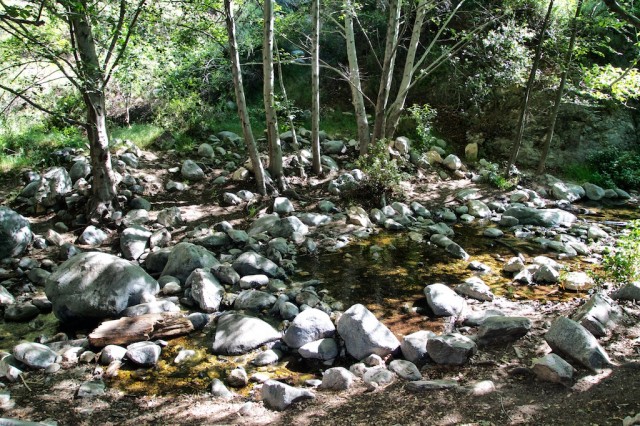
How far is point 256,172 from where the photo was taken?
990cm

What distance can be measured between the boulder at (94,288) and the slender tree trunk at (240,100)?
430cm

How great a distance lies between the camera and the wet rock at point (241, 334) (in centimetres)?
503

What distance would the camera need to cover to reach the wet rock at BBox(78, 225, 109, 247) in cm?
794

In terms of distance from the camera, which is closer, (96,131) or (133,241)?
(133,241)

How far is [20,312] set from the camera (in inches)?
228

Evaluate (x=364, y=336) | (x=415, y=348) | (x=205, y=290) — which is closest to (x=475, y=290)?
(x=415, y=348)

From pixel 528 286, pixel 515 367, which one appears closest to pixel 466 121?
pixel 528 286

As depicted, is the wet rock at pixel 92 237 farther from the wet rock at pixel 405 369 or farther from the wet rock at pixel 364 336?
the wet rock at pixel 405 369

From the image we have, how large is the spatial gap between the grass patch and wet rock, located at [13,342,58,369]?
6990 millimetres

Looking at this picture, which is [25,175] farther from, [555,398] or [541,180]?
[541,180]

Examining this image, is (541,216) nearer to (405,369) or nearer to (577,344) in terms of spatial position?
(577,344)

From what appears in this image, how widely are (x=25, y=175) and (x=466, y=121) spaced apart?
1085 cm

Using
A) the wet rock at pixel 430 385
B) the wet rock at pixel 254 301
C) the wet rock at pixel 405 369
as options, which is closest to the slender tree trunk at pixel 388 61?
the wet rock at pixel 254 301

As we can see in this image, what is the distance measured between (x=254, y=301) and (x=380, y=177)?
478 cm
